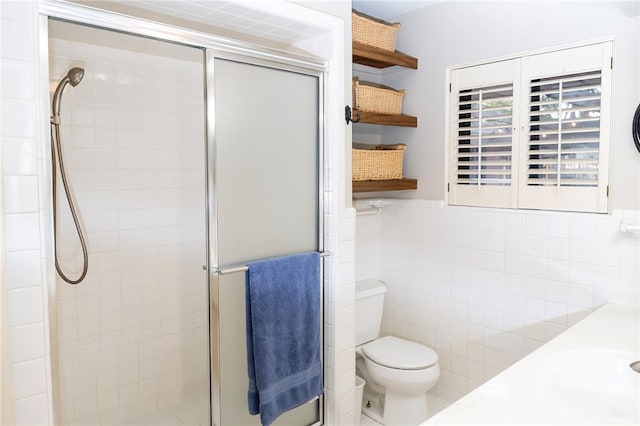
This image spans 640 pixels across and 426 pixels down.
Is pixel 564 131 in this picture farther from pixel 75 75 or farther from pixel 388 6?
pixel 75 75

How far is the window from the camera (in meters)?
2.24

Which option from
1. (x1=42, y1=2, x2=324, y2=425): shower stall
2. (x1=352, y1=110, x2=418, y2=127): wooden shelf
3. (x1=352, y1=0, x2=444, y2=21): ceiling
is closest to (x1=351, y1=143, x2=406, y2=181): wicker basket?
(x1=352, y1=110, x2=418, y2=127): wooden shelf

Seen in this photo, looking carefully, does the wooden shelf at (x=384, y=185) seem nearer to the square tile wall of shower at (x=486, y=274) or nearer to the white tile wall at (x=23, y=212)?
the square tile wall of shower at (x=486, y=274)

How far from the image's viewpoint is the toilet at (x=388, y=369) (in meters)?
2.47

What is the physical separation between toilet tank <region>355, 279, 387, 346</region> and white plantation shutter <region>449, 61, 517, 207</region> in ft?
2.38

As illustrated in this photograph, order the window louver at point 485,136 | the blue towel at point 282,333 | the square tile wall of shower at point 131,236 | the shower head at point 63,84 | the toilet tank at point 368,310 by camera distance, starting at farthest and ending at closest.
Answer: the toilet tank at point 368,310 → the window louver at point 485,136 → the square tile wall of shower at point 131,236 → the shower head at point 63,84 → the blue towel at point 282,333

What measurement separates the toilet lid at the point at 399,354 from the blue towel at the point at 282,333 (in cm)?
45

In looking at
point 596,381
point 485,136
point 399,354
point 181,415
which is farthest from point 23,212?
point 485,136

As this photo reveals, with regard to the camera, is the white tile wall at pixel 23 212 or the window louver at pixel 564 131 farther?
the window louver at pixel 564 131

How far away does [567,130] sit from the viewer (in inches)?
91.4

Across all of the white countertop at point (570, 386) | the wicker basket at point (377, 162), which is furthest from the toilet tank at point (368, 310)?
the white countertop at point (570, 386)

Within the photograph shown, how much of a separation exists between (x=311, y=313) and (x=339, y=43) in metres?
1.28

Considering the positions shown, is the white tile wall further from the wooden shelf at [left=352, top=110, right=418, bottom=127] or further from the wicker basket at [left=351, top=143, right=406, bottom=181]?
the wicker basket at [left=351, top=143, right=406, bottom=181]

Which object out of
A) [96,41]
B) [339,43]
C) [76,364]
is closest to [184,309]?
[76,364]
